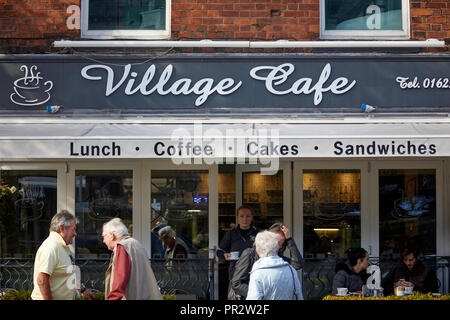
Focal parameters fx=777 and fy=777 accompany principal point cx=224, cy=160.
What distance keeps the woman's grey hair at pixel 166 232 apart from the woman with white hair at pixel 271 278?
4.06 meters

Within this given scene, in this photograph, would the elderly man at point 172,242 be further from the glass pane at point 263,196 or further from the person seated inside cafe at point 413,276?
the person seated inside cafe at point 413,276

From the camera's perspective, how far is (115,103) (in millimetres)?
10477

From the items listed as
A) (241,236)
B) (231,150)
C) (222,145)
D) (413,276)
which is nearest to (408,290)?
(413,276)

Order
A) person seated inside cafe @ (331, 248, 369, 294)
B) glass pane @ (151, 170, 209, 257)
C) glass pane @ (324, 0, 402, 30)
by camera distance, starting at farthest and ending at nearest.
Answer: glass pane @ (151, 170, 209, 257) → glass pane @ (324, 0, 402, 30) → person seated inside cafe @ (331, 248, 369, 294)

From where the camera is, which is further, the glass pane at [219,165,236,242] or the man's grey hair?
the glass pane at [219,165,236,242]

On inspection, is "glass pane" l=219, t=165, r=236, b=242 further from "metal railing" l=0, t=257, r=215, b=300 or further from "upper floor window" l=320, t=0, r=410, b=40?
"upper floor window" l=320, t=0, r=410, b=40

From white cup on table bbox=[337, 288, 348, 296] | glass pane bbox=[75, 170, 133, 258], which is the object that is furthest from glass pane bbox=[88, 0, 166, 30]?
white cup on table bbox=[337, 288, 348, 296]

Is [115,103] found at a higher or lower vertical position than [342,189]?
higher

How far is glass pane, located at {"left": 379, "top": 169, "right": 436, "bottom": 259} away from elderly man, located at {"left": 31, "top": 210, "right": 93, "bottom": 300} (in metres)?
5.21

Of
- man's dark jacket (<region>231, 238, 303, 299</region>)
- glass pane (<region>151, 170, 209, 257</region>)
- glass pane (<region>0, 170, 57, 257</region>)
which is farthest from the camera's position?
glass pane (<region>151, 170, 209, 257</region>)

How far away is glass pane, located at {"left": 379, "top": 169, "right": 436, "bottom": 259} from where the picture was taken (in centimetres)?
1123

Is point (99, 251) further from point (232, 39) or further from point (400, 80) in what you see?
point (400, 80)
